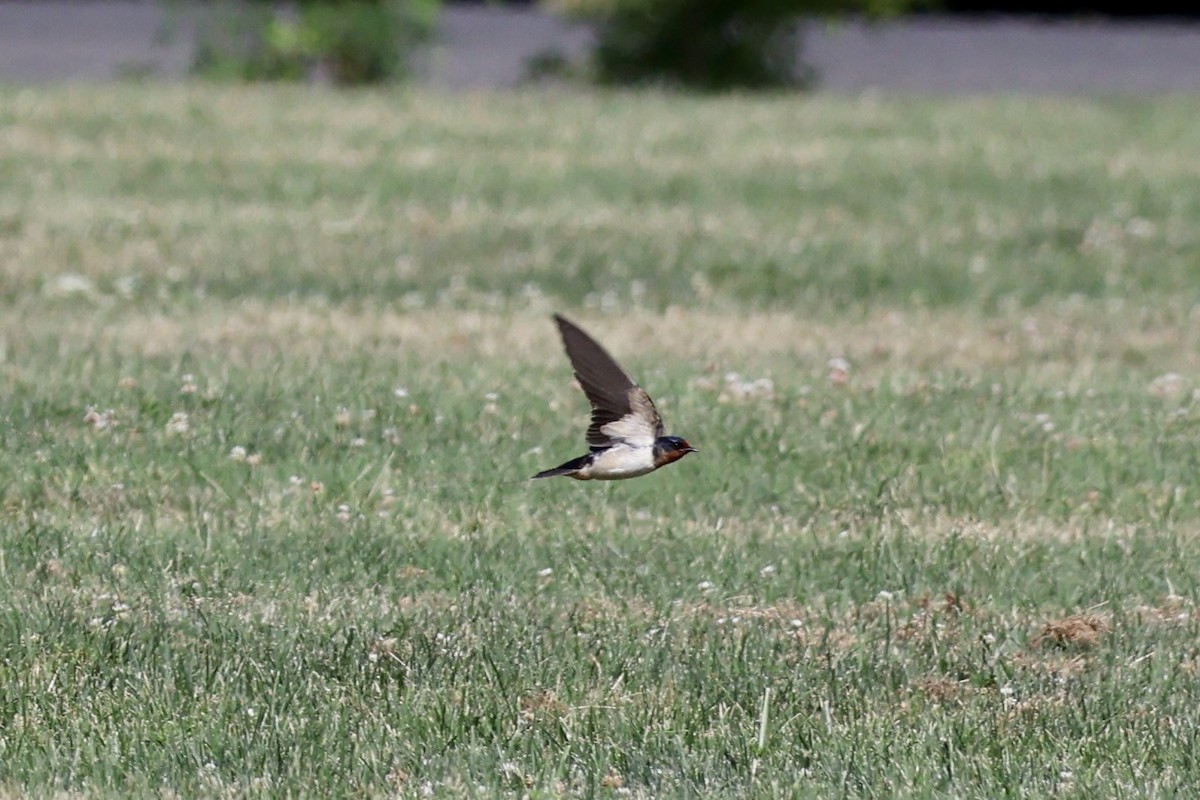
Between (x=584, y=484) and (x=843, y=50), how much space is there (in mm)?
17225

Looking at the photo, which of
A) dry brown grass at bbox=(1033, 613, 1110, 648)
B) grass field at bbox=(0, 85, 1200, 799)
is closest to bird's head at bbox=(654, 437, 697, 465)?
grass field at bbox=(0, 85, 1200, 799)

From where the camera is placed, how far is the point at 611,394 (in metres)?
5.68

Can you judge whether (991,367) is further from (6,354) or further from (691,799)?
(691,799)

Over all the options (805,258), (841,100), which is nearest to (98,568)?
(805,258)

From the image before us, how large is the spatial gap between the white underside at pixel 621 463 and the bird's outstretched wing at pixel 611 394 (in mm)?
28

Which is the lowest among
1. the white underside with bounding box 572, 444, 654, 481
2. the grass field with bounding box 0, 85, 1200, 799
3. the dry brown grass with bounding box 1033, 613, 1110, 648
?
the grass field with bounding box 0, 85, 1200, 799

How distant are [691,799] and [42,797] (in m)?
1.40

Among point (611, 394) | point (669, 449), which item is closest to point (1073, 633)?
point (669, 449)

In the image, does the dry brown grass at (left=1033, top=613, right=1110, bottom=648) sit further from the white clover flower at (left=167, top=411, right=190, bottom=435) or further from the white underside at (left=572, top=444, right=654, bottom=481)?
the white clover flower at (left=167, top=411, right=190, bottom=435)

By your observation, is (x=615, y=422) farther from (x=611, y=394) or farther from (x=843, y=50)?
(x=843, y=50)

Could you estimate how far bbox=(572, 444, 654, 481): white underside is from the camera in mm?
5602

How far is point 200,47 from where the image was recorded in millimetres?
17422

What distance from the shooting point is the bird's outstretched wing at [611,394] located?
566cm

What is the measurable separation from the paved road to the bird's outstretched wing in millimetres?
12457
